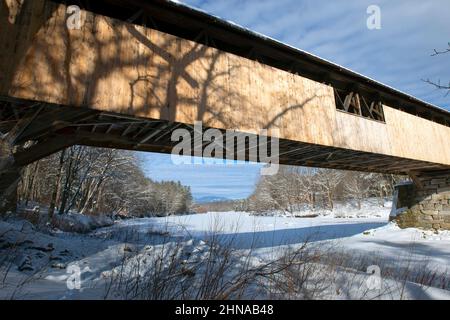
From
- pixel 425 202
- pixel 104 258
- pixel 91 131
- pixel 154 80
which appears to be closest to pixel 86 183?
pixel 104 258

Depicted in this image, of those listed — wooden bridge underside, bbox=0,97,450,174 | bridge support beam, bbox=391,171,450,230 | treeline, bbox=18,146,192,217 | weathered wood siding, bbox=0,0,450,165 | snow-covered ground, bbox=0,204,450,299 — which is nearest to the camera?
snow-covered ground, bbox=0,204,450,299

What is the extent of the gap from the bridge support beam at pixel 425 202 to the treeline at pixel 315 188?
68.4 ft

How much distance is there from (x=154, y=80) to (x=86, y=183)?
2363 centimetres

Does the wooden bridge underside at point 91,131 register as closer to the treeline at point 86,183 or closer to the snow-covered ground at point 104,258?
the snow-covered ground at point 104,258

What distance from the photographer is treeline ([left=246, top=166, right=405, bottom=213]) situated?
39312 mm

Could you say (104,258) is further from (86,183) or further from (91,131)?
(86,183)

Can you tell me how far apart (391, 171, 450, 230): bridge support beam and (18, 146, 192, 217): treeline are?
39.6 feet

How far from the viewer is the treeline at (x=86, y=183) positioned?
18703mm

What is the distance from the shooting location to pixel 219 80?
677 cm

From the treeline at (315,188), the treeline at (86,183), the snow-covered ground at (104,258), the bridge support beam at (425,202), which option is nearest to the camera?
the snow-covered ground at (104,258)

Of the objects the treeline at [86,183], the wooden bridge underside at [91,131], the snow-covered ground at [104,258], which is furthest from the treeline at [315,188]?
the wooden bridge underside at [91,131]

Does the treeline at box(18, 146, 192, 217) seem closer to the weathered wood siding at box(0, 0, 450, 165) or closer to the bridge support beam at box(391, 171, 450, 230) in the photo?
the weathered wood siding at box(0, 0, 450, 165)

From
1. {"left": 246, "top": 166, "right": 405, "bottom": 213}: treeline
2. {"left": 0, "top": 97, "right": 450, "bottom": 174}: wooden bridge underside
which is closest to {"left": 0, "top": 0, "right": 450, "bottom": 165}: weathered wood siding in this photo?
{"left": 0, "top": 97, "right": 450, "bottom": 174}: wooden bridge underside
